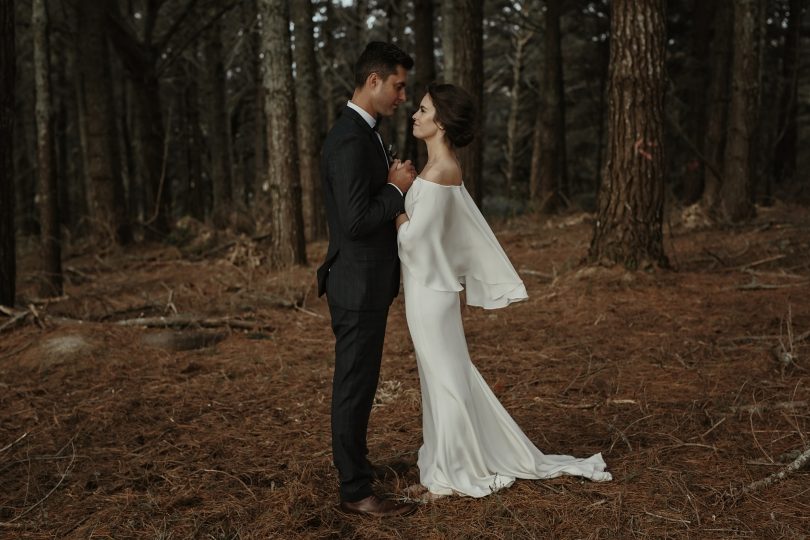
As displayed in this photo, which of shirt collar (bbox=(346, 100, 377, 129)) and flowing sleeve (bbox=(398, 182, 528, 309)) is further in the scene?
flowing sleeve (bbox=(398, 182, 528, 309))

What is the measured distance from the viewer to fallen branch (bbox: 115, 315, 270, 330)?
7582 millimetres

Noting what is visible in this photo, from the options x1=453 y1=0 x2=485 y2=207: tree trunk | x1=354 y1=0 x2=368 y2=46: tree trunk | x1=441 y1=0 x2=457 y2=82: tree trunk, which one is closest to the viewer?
x1=453 y1=0 x2=485 y2=207: tree trunk

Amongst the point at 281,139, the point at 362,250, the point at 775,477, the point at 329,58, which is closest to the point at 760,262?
the point at 775,477

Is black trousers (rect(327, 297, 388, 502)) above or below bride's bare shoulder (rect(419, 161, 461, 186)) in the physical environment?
below

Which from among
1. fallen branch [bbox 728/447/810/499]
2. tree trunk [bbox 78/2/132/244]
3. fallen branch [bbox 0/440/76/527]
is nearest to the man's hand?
fallen branch [bbox 728/447/810/499]

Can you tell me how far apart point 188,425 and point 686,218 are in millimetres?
10182

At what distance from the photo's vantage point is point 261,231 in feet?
46.7

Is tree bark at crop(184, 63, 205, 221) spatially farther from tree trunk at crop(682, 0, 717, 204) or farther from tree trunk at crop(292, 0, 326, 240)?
tree trunk at crop(682, 0, 717, 204)

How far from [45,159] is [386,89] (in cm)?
654

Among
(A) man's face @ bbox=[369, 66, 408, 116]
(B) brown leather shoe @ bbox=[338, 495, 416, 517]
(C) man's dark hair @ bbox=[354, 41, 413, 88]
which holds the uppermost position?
(C) man's dark hair @ bbox=[354, 41, 413, 88]

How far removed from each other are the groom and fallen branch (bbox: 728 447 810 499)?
5.52ft

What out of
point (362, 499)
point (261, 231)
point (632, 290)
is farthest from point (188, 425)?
point (261, 231)

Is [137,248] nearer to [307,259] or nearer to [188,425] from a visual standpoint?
[307,259]

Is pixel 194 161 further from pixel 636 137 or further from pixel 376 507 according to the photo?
pixel 376 507
